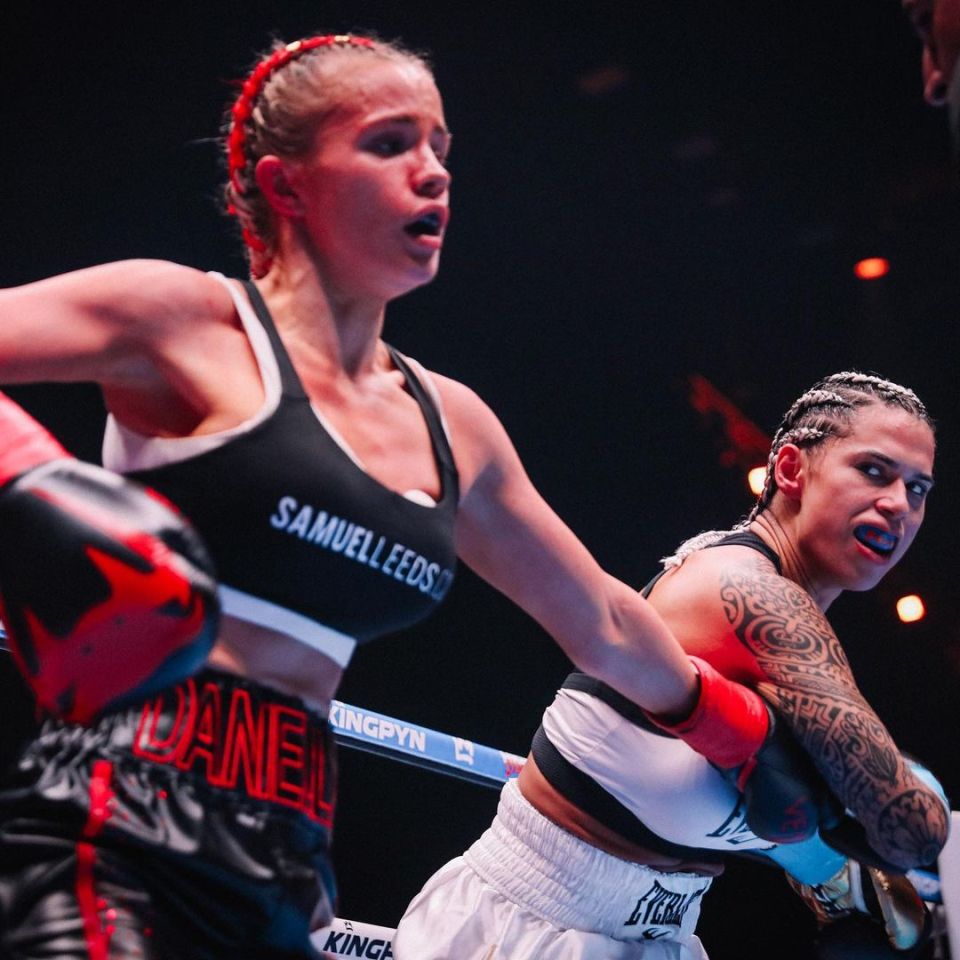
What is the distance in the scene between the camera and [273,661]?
1022mm

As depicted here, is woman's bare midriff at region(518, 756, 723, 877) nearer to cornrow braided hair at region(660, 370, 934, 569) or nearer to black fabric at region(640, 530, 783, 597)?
black fabric at region(640, 530, 783, 597)

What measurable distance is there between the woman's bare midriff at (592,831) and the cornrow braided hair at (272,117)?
39.2 inches

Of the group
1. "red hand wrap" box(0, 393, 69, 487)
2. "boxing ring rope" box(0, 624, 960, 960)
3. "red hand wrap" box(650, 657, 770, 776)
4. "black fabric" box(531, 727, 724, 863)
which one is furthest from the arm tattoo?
"red hand wrap" box(0, 393, 69, 487)

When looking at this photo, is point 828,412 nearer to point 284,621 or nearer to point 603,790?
point 603,790

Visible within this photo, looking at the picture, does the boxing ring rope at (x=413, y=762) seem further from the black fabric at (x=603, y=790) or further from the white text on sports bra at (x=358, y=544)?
the white text on sports bra at (x=358, y=544)

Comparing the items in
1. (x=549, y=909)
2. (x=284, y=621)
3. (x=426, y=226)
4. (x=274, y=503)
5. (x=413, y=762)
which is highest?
(x=426, y=226)

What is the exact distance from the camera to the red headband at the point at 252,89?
49.4 inches

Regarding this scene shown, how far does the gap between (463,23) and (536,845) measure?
8.60ft

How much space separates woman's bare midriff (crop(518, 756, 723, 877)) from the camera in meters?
1.75

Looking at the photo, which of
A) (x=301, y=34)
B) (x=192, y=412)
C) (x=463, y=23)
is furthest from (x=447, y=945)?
(x=463, y=23)

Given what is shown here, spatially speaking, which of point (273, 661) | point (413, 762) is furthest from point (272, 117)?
point (413, 762)

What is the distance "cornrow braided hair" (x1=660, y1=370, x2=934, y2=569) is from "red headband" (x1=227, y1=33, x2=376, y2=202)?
1.09 meters

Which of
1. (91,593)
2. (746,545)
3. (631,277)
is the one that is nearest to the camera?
(91,593)

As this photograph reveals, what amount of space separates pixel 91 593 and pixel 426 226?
0.58 meters
